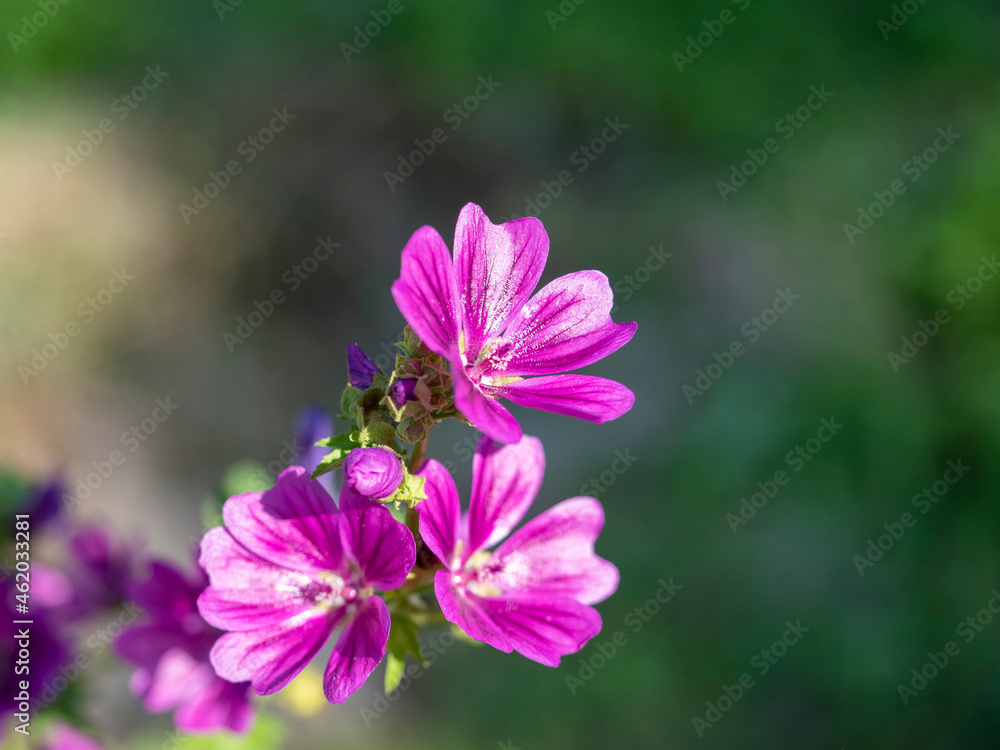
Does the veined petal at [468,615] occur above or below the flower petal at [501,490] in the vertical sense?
below

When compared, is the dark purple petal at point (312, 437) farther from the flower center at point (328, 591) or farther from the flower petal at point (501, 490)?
the flower petal at point (501, 490)

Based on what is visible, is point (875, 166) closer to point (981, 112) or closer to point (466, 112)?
point (981, 112)

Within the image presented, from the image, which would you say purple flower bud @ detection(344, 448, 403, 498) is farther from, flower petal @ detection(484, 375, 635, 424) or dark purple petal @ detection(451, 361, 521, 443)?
flower petal @ detection(484, 375, 635, 424)

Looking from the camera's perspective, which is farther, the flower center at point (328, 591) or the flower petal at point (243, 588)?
the flower center at point (328, 591)

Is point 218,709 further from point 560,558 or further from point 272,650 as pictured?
point 560,558

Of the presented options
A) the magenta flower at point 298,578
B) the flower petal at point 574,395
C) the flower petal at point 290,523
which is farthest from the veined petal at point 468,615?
the flower petal at point 574,395

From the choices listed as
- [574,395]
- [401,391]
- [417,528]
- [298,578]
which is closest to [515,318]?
[574,395]

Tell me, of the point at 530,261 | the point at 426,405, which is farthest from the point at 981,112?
the point at 426,405

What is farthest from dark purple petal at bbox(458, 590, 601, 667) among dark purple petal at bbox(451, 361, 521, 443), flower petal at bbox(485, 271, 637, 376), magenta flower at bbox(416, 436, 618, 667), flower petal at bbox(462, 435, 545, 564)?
flower petal at bbox(485, 271, 637, 376)
